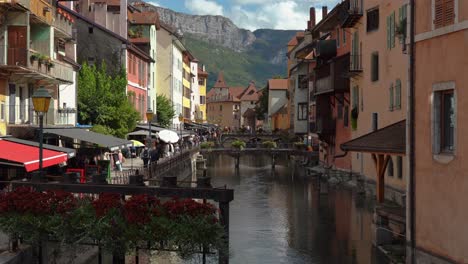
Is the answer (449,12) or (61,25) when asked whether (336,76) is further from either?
(449,12)

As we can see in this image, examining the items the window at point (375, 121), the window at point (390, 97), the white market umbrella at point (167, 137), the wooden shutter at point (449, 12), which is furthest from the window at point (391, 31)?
the wooden shutter at point (449, 12)

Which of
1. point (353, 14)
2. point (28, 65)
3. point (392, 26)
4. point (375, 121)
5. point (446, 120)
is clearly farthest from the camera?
point (353, 14)

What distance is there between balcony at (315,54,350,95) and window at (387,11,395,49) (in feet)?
30.0

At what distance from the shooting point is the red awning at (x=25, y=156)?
2184 centimetres

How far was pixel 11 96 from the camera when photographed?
2914cm

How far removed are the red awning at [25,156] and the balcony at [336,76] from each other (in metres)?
25.2

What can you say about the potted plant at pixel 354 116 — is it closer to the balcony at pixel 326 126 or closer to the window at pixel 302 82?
the balcony at pixel 326 126

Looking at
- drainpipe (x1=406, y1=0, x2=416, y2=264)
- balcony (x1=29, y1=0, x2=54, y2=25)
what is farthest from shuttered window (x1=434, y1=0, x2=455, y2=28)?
balcony (x1=29, y1=0, x2=54, y2=25)

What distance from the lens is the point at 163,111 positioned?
2817 inches

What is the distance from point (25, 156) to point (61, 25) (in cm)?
1478

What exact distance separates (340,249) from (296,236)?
11.6 feet

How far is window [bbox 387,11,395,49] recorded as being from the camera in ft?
114

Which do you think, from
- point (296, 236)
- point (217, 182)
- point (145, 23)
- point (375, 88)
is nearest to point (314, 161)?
point (217, 182)

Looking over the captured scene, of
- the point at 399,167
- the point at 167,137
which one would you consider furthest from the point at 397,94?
the point at 167,137
